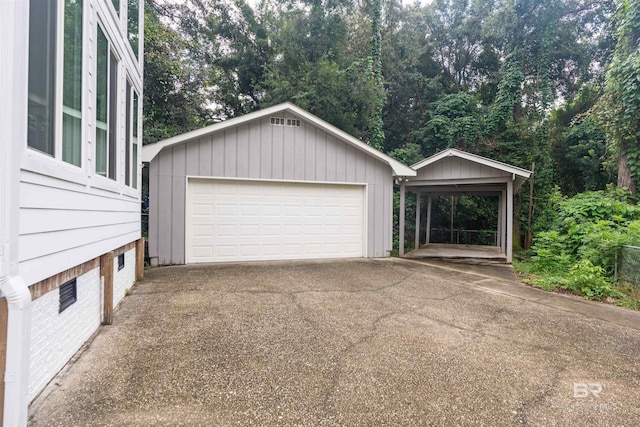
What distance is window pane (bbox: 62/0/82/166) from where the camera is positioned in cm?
230

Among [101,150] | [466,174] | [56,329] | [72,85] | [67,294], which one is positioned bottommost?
[56,329]

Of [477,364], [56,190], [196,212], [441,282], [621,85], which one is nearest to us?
[56,190]

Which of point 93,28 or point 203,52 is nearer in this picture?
point 93,28

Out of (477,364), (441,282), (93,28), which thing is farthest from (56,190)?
(441,282)

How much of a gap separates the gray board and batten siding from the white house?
8.68 feet

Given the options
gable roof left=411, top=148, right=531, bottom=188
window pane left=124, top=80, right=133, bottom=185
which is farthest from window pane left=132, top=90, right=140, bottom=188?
gable roof left=411, top=148, right=531, bottom=188

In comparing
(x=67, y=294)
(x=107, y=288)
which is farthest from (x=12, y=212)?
(x=107, y=288)

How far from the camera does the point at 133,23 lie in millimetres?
4855

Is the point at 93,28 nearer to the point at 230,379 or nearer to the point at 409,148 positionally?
the point at 230,379

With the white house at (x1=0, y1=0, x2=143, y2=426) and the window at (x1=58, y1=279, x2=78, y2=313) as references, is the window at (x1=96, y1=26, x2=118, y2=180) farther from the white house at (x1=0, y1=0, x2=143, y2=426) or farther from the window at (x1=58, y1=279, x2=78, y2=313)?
the window at (x1=58, y1=279, x2=78, y2=313)

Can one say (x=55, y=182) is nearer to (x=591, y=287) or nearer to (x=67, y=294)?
(x=67, y=294)

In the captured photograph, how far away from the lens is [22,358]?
5.26 ft

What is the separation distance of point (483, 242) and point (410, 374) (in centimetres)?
1170

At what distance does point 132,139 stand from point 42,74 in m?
3.13
